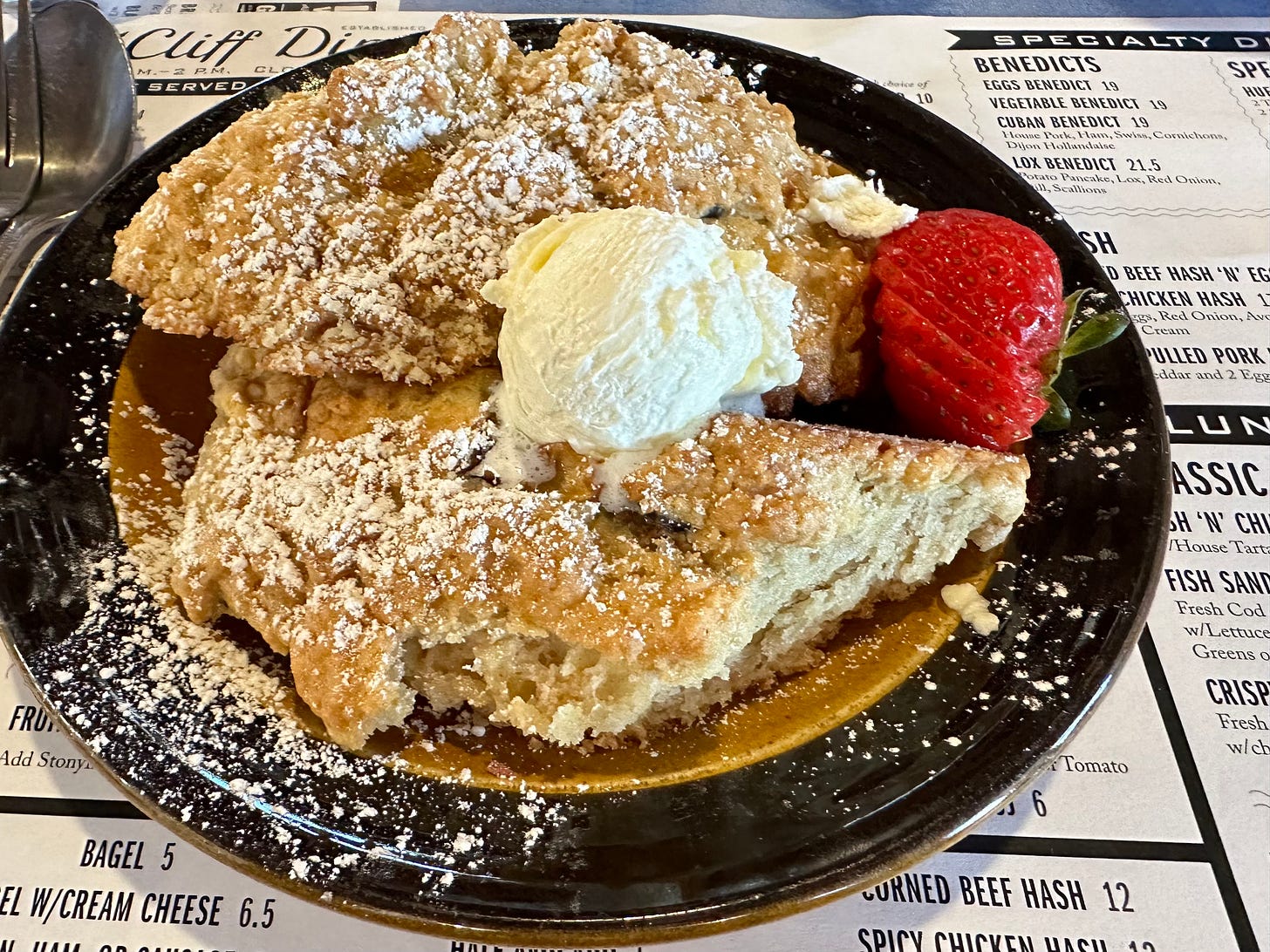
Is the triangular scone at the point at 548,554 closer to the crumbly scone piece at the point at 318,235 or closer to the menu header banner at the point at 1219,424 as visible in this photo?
the crumbly scone piece at the point at 318,235

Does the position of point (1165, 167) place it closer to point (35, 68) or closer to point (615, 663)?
point (615, 663)

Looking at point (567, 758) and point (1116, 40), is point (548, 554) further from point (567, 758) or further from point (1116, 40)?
point (1116, 40)

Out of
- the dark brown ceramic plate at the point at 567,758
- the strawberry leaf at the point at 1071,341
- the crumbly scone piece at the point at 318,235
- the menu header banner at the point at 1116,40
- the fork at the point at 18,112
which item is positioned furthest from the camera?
the menu header banner at the point at 1116,40

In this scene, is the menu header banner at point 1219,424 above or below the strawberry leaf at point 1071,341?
below

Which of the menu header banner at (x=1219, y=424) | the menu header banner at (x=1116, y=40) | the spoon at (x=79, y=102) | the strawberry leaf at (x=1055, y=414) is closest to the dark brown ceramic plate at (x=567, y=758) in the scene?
the strawberry leaf at (x=1055, y=414)

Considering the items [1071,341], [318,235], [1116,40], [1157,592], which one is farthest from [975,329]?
[1116,40]

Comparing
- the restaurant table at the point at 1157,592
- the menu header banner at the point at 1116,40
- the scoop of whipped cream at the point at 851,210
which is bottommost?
the restaurant table at the point at 1157,592

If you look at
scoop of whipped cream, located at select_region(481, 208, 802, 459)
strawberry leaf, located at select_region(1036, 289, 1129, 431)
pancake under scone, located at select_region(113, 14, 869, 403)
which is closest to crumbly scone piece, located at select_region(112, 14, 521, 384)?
pancake under scone, located at select_region(113, 14, 869, 403)
